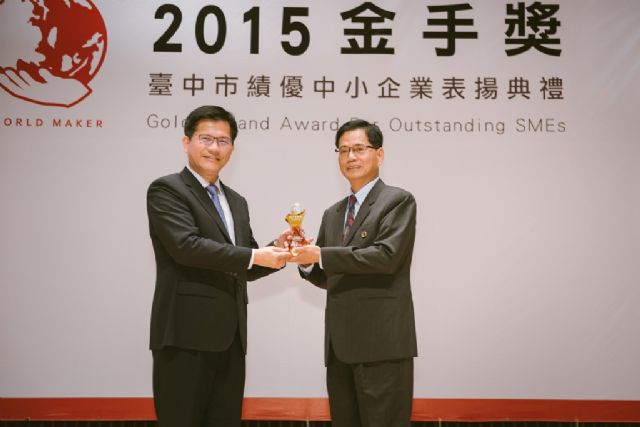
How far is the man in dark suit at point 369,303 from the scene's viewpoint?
2.50 meters

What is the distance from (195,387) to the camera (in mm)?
2451

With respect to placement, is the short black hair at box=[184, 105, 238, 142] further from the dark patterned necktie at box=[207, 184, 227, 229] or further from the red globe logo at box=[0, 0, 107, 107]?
the red globe logo at box=[0, 0, 107, 107]

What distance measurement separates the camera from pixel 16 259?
13.1 ft

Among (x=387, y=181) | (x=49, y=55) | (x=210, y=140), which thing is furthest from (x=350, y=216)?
(x=49, y=55)

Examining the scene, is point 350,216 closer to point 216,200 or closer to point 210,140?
point 216,200

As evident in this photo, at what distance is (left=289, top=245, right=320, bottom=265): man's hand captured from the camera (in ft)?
8.80

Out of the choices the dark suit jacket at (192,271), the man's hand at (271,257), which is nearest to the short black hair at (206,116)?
the dark suit jacket at (192,271)

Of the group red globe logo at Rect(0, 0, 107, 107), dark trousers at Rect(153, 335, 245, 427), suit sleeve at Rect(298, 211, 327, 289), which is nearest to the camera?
dark trousers at Rect(153, 335, 245, 427)

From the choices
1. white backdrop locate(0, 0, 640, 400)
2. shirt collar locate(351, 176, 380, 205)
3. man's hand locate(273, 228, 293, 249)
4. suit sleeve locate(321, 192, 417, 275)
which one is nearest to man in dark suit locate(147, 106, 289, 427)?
man's hand locate(273, 228, 293, 249)

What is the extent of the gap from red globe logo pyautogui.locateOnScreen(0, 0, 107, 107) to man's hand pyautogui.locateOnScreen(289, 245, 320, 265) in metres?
2.28

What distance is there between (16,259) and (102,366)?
0.96 metres

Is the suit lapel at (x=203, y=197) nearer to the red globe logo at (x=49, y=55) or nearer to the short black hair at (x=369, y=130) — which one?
the short black hair at (x=369, y=130)

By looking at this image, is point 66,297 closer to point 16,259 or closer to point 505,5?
point 16,259

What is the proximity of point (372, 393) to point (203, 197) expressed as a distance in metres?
1.16
